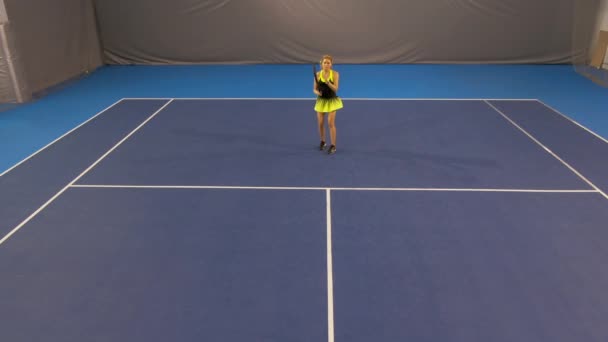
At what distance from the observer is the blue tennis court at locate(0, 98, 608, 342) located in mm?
3264

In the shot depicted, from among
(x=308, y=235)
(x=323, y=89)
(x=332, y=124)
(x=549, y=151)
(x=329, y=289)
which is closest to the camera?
(x=329, y=289)

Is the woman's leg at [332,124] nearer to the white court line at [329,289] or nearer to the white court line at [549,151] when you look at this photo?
the white court line at [329,289]

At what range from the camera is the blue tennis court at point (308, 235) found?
10.7 ft

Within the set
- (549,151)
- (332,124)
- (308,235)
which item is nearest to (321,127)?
(332,124)

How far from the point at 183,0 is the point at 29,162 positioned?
7.39 meters

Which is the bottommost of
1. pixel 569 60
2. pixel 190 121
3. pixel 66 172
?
pixel 66 172

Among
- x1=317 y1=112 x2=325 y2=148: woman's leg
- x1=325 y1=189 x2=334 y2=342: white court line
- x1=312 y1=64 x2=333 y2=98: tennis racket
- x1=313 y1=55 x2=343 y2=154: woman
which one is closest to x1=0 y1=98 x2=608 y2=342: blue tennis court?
x1=325 y1=189 x2=334 y2=342: white court line

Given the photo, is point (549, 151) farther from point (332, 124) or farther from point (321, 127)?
point (321, 127)

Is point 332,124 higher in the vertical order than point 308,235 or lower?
higher

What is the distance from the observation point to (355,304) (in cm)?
340

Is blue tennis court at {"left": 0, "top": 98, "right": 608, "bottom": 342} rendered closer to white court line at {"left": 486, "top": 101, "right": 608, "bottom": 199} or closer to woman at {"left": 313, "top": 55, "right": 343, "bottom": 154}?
white court line at {"left": 486, "top": 101, "right": 608, "bottom": 199}

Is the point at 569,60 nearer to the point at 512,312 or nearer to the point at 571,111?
the point at 571,111

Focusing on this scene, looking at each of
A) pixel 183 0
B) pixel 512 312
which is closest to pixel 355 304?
pixel 512 312

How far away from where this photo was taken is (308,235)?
4277mm
